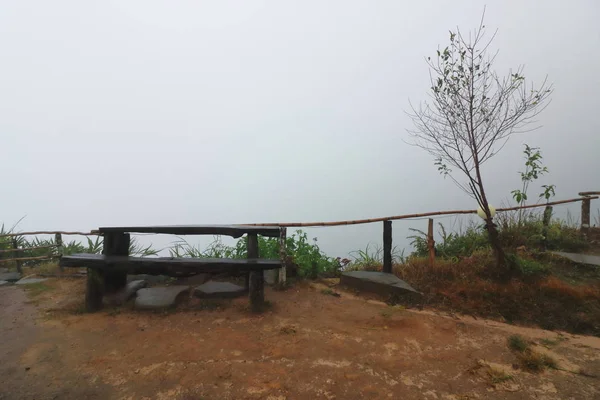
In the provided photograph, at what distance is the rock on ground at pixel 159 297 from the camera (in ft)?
11.2

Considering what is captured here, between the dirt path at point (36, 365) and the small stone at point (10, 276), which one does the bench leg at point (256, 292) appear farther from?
the small stone at point (10, 276)

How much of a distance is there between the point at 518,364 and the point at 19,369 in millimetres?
3996

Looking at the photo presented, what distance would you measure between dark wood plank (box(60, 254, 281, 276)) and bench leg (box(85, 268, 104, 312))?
0.12 m

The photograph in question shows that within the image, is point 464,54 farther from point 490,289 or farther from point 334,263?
point 334,263

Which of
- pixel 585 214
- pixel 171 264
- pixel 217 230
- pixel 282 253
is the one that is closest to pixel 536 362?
pixel 282 253

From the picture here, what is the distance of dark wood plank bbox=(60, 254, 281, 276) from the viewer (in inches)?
121

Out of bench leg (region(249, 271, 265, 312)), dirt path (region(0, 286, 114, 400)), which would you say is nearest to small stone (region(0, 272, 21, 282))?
dirt path (region(0, 286, 114, 400))

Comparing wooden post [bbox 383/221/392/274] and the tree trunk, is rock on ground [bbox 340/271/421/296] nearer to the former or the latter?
wooden post [bbox 383/221/392/274]

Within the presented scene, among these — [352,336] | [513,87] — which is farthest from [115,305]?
[513,87]

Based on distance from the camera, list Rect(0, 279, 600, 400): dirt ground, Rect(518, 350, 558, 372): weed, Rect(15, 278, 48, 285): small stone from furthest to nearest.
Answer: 1. Rect(15, 278, 48, 285): small stone
2. Rect(518, 350, 558, 372): weed
3. Rect(0, 279, 600, 400): dirt ground

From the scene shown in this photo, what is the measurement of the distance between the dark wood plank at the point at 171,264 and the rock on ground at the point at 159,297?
41cm

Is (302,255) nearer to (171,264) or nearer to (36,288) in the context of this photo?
(171,264)

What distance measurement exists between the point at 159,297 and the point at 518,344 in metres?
3.88

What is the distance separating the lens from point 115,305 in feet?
A: 11.7
